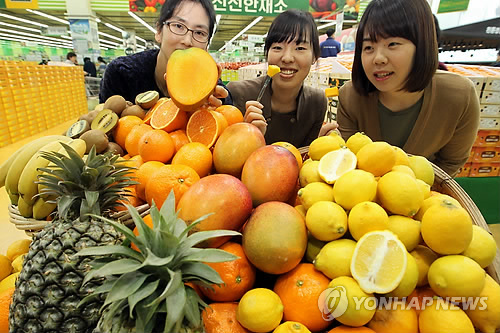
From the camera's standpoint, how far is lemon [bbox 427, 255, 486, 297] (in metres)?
0.63

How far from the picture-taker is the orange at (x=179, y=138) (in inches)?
44.7

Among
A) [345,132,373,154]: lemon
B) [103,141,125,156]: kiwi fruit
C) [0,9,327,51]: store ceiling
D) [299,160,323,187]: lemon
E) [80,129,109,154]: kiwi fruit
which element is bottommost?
[103,141,125,156]: kiwi fruit

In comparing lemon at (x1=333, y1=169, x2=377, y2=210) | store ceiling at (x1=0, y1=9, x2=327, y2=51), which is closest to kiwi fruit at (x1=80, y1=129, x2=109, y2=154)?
lemon at (x1=333, y1=169, x2=377, y2=210)

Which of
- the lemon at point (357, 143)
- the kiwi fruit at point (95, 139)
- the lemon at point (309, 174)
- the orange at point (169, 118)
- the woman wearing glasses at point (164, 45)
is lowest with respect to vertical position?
the lemon at point (309, 174)

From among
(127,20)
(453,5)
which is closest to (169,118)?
(453,5)

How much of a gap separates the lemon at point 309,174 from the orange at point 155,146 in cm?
51

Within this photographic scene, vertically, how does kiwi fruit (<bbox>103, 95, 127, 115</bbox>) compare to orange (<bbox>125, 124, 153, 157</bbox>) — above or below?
above

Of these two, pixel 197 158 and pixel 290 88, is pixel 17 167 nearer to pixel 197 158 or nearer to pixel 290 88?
pixel 197 158

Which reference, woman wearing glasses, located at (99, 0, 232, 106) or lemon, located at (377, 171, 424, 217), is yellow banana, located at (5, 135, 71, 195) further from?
lemon, located at (377, 171, 424, 217)

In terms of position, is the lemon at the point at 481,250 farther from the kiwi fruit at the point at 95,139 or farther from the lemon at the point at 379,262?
the kiwi fruit at the point at 95,139

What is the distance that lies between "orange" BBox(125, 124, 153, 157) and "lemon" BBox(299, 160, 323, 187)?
0.65 metres

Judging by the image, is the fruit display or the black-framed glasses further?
the black-framed glasses

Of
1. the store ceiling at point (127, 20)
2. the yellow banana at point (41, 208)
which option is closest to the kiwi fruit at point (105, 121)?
the yellow banana at point (41, 208)

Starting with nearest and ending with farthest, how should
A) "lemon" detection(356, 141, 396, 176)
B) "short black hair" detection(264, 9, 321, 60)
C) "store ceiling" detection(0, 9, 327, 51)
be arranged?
"lemon" detection(356, 141, 396, 176) → "short black hair" detection(264, 9, 321, 60) → "store ceiling" detection(0, 9, 327, 51)
